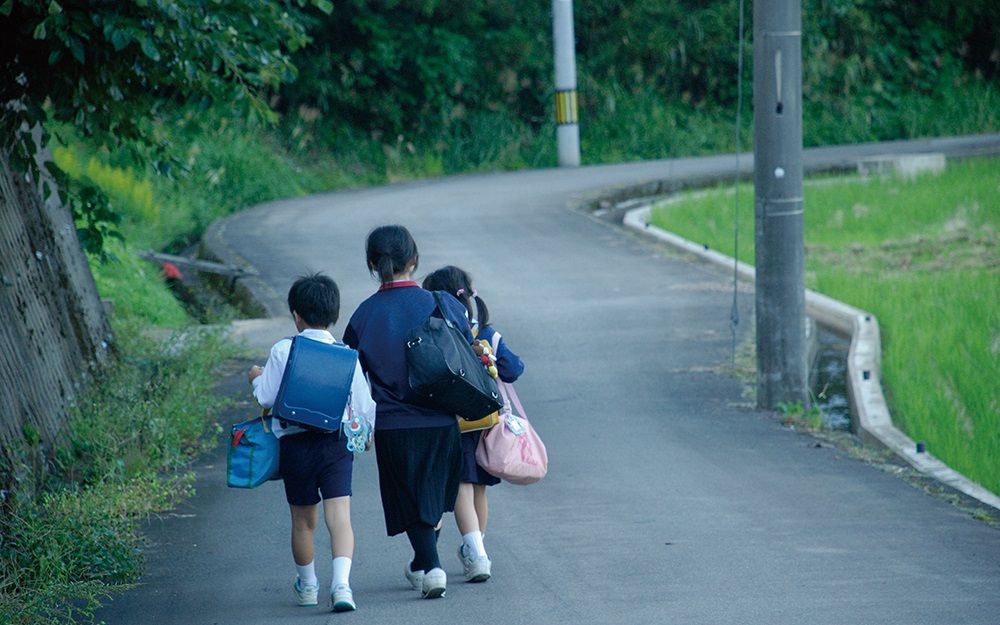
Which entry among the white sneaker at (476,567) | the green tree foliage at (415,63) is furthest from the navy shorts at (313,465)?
the green tree foliage at (415,63)

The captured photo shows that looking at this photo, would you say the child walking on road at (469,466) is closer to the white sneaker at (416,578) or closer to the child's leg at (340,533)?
the white sneaker at (416,578)

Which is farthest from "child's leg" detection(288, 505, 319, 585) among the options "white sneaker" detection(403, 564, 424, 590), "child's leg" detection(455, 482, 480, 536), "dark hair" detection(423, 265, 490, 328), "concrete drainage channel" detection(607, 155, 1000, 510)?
"concrete drainage channel" detection(607, 155, 1000, 510)

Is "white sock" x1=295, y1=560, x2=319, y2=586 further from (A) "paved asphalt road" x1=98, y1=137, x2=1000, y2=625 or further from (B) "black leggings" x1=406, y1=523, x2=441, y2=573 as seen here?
(B) "black leggings" x1=406, y1=523, x2=441, y2=573

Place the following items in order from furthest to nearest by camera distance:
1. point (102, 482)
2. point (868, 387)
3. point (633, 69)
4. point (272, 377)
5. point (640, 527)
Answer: point (633, 69) < point (868, 387) < point (102, 482) < point (640, 527) < point (272, 377)

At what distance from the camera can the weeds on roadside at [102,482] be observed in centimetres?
534

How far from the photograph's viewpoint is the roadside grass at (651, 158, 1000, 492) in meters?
8.12

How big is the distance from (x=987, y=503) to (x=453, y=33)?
22.8m

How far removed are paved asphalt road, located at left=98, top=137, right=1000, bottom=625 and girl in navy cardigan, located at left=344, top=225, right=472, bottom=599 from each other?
39 cm

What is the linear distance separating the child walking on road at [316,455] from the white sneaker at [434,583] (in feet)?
0.98

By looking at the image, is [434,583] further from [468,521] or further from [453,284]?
[453,284]

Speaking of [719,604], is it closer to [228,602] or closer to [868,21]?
[228,602]

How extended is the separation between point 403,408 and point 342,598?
2.60 feet

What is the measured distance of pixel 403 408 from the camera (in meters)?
4.99

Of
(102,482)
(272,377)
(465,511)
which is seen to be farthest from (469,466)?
(102,482)
